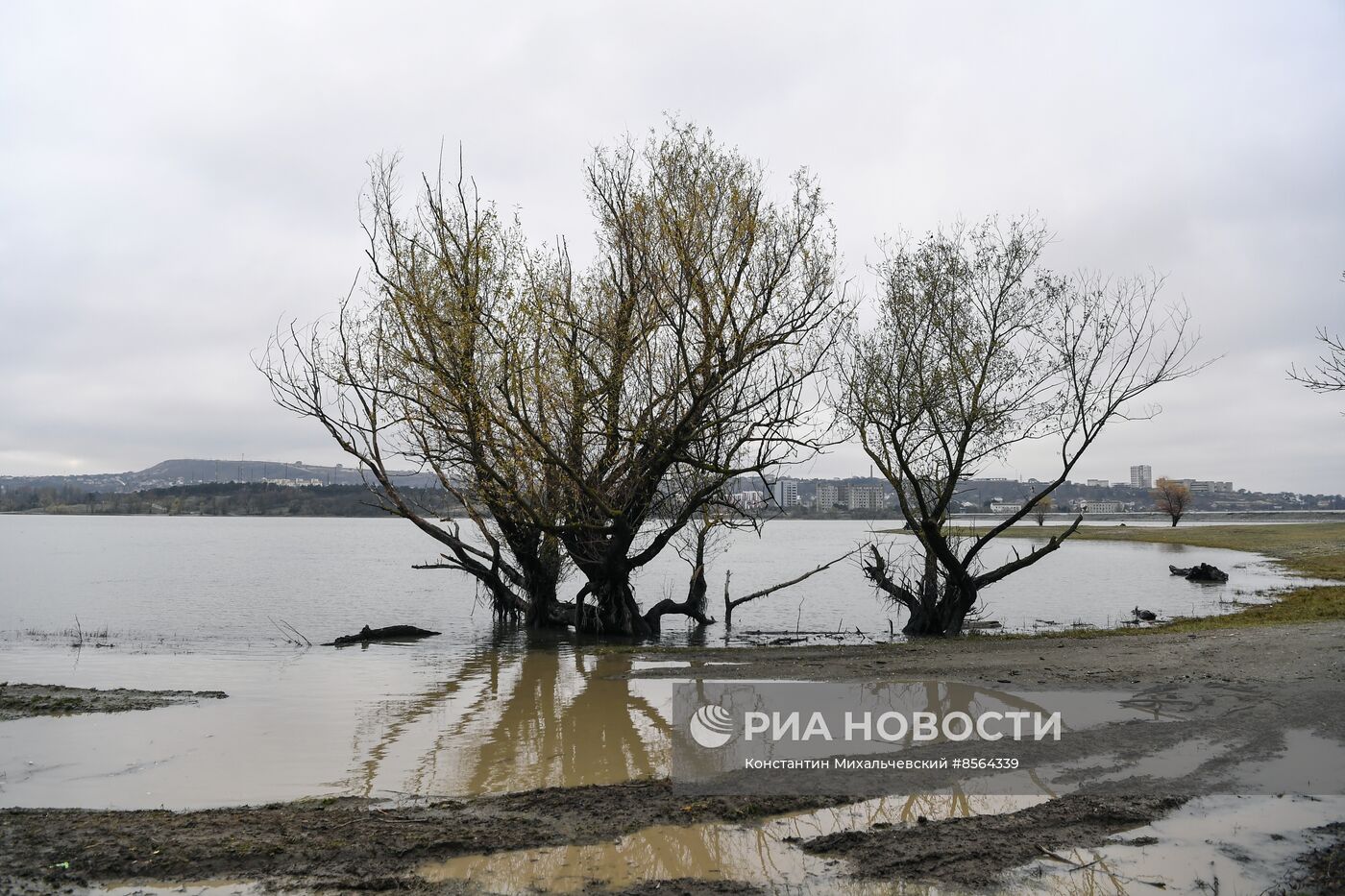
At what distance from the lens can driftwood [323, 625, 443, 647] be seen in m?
22.1

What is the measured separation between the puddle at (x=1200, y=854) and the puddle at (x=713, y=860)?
0.98 meters

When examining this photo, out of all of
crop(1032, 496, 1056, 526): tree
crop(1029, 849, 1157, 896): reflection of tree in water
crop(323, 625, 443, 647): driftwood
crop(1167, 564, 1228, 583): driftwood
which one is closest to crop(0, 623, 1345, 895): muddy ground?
crop(1029, 849, 1157, 896): reflection of tree in water

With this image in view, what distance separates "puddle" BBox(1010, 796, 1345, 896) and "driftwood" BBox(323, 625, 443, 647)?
62.8 ft

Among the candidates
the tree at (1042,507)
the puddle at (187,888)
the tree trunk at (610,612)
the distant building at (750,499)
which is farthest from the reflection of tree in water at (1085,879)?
the tree trunk at (610,612)

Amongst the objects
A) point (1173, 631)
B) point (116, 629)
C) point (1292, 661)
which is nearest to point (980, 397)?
point (1173, 631)

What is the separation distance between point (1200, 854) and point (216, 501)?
18624 centimetres

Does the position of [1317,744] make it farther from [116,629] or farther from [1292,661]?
[116,629]

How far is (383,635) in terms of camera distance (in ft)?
75.5

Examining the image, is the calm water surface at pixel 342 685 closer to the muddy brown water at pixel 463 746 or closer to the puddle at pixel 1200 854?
the muddy brown water at pixel 463 746

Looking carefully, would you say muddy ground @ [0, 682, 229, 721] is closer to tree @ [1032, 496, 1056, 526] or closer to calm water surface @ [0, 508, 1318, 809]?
calm water surface @ [0, 508, 1318, 809]

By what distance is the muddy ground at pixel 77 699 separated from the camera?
12.1 m

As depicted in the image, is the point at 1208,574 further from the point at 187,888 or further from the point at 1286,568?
the point at 187,888

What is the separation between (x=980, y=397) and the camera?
2225 cm

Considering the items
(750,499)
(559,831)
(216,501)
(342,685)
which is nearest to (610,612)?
(750,499)
